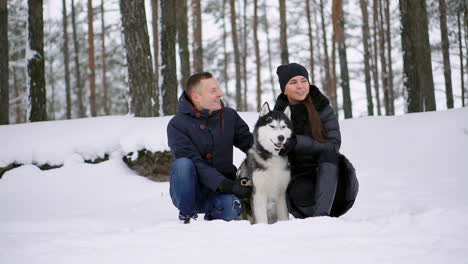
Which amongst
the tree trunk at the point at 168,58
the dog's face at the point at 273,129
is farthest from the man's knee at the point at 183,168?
the tree trunk at the point at 168,58

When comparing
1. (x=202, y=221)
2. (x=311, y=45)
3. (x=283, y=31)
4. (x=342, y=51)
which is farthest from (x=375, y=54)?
(x=202, y=221)

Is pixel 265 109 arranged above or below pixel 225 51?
below

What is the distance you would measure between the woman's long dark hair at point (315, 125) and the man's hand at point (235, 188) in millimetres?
751

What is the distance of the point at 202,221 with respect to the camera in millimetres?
3246

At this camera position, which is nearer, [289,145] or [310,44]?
[289,145]

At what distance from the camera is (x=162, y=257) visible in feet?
7.18

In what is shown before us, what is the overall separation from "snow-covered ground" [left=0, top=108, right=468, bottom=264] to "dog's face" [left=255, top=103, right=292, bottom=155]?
2.54 ft

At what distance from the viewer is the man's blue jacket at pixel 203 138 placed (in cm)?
354

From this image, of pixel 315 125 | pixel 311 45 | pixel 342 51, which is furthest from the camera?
pixel 311 45

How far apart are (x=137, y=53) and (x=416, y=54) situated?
19.4 ft

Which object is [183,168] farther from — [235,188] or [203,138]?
[235,188]

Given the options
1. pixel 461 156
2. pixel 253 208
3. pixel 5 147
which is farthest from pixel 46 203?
pixel 461 156

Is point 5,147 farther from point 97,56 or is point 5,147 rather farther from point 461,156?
point 97,56

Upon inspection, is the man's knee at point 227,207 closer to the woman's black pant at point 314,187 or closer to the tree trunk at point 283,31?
the woman's black pant at point 314,187
